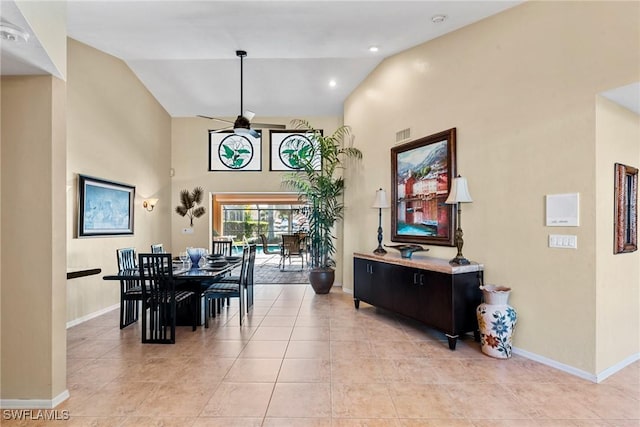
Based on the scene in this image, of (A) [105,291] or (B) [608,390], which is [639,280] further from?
(A) [105,291]

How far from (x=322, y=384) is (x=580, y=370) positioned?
222cm

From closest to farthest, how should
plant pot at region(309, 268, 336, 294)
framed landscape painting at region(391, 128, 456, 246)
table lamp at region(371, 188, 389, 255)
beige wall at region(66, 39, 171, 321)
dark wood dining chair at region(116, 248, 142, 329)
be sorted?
framed landscape painting at region(391, 128, 456, 246)
dark wood dining chair at region(116, 248, 142, 329)
beige wall at region(66, 39, 171, 321)
table lamp at region(371, 188, 389, 255)
plant pot at region(309, 268, 336, 294)

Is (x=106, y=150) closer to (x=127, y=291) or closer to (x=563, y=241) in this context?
(x=127, y=291)

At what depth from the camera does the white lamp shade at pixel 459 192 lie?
357 cm

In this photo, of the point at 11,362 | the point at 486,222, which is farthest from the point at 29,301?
the point at 486,222

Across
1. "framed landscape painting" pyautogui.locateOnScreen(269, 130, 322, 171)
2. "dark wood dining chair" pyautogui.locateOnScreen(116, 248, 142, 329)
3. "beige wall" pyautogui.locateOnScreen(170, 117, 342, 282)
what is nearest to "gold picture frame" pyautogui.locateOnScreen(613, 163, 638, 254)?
"dark wood dining chair" pyautogui.locateOnScreen(116, 248, 142, 329)

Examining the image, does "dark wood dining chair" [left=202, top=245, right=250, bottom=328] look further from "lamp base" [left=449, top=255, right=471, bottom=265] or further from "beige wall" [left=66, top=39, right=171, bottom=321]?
"lamp base" [left=449, top=255, right=471, bottom=265]

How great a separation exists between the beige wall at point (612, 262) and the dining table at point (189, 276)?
3732mm

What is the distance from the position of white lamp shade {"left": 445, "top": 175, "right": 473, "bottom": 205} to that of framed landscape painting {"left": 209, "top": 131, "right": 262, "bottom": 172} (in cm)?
518

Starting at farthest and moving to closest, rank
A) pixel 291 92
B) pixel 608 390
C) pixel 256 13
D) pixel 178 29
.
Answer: pixel 291 92 < pixel 178 29 < pixel 256 13 < pixel 608 390

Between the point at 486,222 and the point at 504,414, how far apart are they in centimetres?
192

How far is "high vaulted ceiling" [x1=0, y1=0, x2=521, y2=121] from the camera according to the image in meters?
3.38

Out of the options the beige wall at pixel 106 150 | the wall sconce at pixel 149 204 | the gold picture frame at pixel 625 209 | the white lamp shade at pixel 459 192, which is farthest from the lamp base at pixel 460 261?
the wall sconce at pixel 149 204

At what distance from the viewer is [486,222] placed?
3609 millimetres
